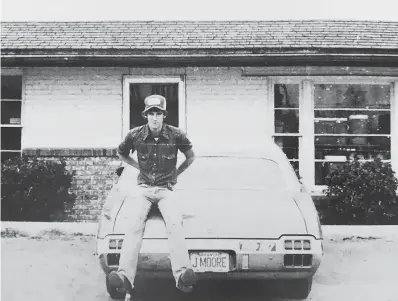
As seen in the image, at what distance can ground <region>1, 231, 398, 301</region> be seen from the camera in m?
5.52

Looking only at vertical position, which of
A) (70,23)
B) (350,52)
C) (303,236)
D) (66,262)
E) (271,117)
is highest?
(70,23)

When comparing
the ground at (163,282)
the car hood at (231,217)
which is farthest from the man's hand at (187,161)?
the ground at (163,282)

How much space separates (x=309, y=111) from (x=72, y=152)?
3965mm

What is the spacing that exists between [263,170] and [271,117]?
4.61 meters

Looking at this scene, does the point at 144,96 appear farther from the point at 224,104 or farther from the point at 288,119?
the point at 288,119

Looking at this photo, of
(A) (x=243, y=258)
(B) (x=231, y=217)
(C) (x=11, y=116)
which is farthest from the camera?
(C) (x=11, y=116)

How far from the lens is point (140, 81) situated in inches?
411

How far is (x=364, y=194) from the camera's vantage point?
9344 mm

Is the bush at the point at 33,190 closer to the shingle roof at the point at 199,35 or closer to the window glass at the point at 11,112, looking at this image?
the window glass at the point at 11,112

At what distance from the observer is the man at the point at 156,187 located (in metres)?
4.84

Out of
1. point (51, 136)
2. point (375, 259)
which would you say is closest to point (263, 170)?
point (375, 259)

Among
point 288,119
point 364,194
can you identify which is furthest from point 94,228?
point 364,194

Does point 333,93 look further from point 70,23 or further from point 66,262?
point 66,262

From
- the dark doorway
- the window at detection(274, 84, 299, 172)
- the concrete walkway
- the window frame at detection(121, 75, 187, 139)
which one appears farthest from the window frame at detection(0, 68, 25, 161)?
the window at detection(274, 84, 299, 172)
